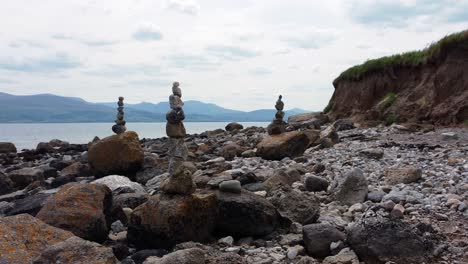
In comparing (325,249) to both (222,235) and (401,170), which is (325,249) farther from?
(401,170)

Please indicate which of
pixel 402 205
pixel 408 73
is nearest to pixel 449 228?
pixel 402 205

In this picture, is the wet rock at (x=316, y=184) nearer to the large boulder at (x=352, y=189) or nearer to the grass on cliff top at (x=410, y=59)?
the large boulder at (x=352, y=189)

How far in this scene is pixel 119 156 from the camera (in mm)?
16641

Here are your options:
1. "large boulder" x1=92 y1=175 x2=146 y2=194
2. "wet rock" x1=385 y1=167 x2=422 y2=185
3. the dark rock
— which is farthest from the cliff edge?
the dark rock

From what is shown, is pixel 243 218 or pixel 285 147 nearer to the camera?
pixel 243 218

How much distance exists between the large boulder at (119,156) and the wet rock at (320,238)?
9.72 meters

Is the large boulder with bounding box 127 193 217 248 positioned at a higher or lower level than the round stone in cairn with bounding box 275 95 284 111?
lower

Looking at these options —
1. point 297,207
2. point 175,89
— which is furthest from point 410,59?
point 297,207

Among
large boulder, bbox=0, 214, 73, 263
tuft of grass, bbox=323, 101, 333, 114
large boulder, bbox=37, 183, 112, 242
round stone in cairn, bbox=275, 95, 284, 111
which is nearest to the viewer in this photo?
large boulder, bbox=0, 214, 73, 263

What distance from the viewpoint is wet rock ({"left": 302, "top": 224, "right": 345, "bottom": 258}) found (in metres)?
7.67

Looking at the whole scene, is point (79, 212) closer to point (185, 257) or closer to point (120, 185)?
point (185, 257)

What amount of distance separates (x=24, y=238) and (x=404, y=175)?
25.9 feet

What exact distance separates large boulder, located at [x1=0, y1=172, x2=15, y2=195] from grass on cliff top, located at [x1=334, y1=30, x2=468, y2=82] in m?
20.2

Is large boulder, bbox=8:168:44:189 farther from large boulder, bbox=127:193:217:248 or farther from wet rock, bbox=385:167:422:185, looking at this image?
wet rock, bbox=385:167:422:185
